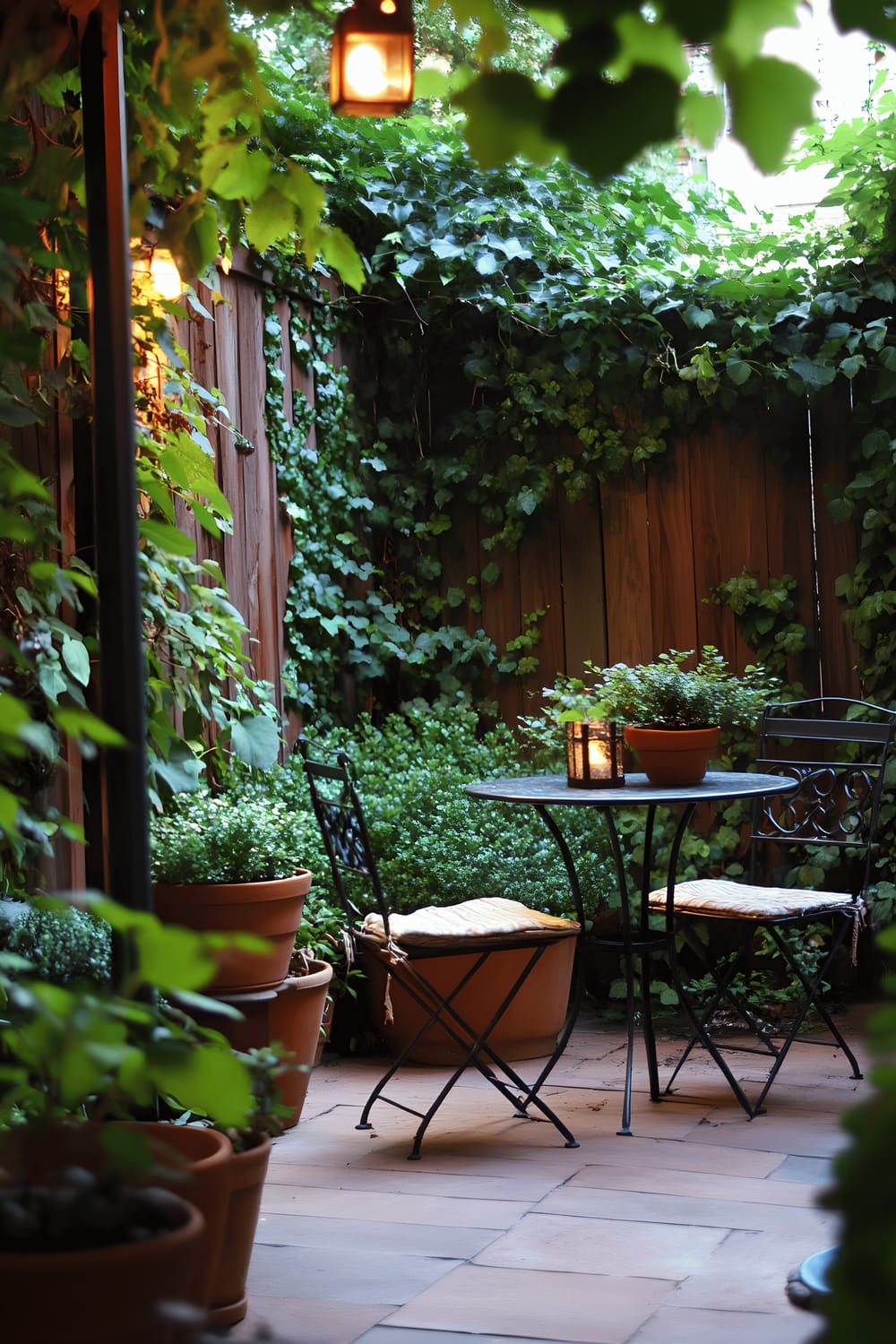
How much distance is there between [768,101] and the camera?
92 centimetres

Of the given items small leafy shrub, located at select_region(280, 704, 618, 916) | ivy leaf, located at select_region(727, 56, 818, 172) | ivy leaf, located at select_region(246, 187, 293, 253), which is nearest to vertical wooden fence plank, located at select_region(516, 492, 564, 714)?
small leafy shrub, located at select_region(280, 704, 618, 916)

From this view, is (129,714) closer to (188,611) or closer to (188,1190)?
(188,1190)

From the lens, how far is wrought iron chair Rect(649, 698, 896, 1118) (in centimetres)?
352

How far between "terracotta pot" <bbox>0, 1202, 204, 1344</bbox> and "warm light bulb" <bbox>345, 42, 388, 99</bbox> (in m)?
2.39

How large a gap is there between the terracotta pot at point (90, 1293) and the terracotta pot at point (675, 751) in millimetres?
2437

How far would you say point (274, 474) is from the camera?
4488 mm

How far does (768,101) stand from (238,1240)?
6.31ft

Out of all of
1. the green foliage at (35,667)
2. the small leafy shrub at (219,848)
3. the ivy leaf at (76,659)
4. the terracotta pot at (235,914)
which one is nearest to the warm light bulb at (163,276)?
the green foliage at (35,667)

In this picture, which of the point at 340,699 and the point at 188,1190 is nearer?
the point at 188,1190

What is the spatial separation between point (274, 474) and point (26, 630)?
1711 millimetres

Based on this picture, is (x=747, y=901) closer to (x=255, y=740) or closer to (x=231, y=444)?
(x=255, y=740)

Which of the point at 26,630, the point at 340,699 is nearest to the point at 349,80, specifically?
the point at 26,630

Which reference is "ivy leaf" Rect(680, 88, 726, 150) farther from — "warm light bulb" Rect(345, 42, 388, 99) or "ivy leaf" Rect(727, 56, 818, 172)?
"warm light bulb" Rect(345, 42, 388, 99)

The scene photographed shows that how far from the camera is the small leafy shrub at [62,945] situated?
255 cm
